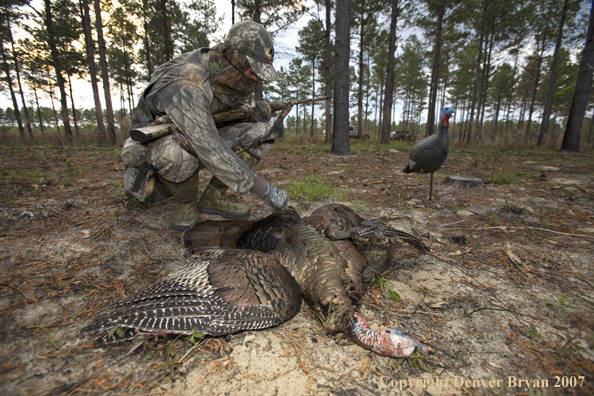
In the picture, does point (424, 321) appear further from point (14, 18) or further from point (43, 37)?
point (14, 18)

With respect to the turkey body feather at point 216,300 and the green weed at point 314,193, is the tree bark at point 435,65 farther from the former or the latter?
the turkey body feather at point 216,300

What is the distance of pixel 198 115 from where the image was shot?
8.12 feet

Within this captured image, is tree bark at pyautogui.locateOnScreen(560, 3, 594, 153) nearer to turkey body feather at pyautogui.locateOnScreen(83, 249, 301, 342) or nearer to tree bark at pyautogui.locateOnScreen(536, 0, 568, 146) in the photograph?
tree bark at pyautogui.locateOnScreen(536, 0, 568, 146)

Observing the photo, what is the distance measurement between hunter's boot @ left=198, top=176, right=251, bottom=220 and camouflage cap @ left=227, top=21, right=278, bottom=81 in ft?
5.12

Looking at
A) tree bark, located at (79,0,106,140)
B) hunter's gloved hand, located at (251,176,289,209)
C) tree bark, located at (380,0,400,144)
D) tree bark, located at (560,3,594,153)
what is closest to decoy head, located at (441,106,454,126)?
hunter's gloved hand, located at (251,176,289,209)

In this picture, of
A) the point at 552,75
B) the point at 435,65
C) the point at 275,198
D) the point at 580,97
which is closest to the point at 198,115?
the point at 275,198

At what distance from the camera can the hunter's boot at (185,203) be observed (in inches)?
116

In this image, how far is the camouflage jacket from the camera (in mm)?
2402

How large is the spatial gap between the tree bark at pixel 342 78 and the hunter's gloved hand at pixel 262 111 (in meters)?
5.55

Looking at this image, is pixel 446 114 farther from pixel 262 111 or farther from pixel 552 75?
pixel 552 75

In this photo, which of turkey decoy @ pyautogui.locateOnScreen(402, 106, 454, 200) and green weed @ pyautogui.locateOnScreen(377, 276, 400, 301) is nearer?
green weed @ pyautogui.locateOnScreen(377, 276, 400, 301)

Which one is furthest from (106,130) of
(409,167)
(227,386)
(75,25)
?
(227,386)

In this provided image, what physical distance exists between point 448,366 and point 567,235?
2.64m

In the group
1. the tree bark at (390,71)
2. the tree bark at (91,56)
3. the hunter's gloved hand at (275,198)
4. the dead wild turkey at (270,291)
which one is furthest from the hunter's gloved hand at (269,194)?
the tree bark at (390,71)
